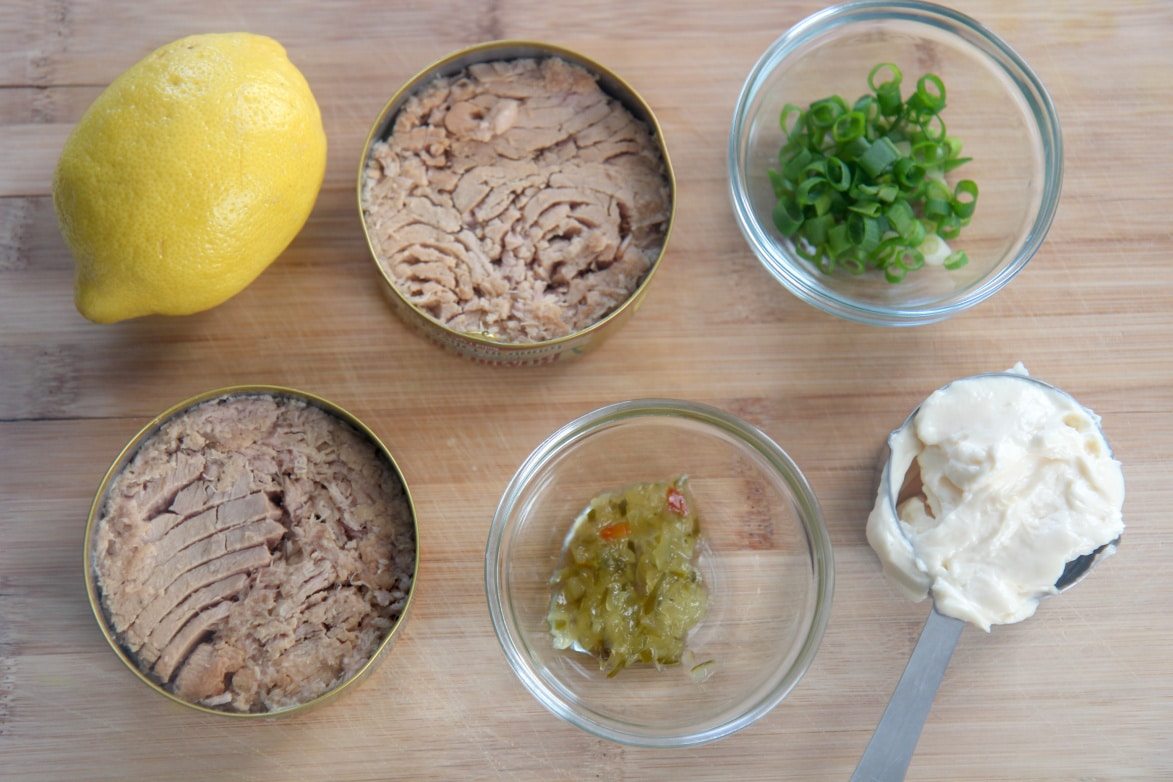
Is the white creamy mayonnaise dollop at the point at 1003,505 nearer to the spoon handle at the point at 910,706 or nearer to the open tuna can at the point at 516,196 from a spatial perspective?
the spoon handle at the point at 910,706

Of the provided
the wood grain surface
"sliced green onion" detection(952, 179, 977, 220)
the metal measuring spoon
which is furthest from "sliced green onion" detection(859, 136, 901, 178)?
the metal measuring spoon

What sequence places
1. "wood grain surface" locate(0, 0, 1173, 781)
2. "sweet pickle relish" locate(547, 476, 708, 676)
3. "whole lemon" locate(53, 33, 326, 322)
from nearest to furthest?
"whole lemon" locate(53, 33, 326, 322)
"sweet pickle relish" locate(547, 476, 708, 676)
"wood grain surface" locate(0, 0, 1173, 781)

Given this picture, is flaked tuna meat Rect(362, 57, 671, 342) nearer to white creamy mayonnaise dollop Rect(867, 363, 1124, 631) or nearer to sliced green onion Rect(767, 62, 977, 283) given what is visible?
sliced green onion Rect(767, 62, 977, 283)

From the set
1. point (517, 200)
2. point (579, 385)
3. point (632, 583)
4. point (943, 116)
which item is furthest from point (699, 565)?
point (943, 116)

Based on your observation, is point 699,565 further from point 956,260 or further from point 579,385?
point 956,260

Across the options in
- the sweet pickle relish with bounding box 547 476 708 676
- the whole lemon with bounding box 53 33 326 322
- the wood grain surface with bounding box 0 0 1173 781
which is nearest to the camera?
the whole lemon with bounding box 53 33 326 322

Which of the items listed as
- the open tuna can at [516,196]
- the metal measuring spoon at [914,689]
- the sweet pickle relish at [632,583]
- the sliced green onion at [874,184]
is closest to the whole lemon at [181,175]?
the open tuna can at [516,196]
